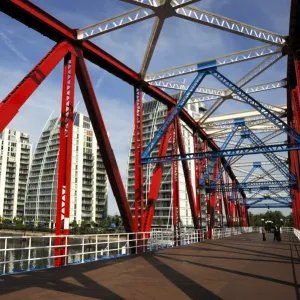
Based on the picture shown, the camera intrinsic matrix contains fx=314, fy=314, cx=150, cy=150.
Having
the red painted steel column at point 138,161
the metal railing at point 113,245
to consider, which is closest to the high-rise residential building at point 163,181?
the metal railing at point 113,245

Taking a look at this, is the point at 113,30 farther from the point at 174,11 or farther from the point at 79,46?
the point at 174,11

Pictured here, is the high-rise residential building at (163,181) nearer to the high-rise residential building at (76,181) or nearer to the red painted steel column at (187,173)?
the high-rise residential building at (76,181)

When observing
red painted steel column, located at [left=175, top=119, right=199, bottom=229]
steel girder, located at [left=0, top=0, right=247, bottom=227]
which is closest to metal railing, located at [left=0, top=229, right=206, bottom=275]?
steel girder, located at [left=0, top=0, right=247, bottom=227]

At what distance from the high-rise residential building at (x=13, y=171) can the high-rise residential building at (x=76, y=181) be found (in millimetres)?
9130

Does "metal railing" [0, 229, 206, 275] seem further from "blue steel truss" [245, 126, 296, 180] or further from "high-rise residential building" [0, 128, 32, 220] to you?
"high-rise residential building" [0, 128, 32, 220]

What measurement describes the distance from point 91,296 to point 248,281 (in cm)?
466

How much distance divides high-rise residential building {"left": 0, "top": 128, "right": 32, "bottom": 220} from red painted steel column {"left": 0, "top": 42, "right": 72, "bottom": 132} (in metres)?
114

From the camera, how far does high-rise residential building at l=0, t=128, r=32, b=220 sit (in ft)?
389

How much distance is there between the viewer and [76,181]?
353 ft

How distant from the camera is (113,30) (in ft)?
54.1

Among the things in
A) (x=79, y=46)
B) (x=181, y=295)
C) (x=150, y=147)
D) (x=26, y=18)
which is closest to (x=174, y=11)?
(x=79, y=46)

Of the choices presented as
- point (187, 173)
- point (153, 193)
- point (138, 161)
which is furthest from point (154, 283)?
point (187, 173)

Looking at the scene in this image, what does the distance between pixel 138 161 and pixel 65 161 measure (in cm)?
806

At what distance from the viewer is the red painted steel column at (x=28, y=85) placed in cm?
1180
